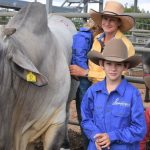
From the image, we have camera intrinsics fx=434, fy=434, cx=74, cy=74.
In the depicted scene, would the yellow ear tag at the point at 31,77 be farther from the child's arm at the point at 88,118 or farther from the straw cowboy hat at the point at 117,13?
the straw cowboy hat at the point at 117,13

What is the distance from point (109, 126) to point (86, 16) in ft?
6.18

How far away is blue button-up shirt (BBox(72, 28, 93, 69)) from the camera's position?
12.8 ft

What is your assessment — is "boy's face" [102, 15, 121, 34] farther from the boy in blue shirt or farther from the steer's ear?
the steer's ear

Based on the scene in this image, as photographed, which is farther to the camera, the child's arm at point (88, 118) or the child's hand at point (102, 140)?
the child's arm at point (88, 118)

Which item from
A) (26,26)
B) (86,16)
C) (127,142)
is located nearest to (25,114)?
(26,26)

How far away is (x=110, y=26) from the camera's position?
3.51 meters

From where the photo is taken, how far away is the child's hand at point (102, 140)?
9.56ft

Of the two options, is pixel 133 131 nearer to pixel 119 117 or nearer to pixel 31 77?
pixel 119 117

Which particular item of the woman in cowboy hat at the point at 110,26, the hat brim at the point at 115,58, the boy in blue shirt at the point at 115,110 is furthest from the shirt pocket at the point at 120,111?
the woman in cowboy hat at the point at 110,26

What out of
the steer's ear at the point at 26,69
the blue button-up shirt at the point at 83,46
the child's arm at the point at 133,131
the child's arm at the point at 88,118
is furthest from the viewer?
the blue button-up shirt at the point at 83,46

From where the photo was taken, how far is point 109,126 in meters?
2.99

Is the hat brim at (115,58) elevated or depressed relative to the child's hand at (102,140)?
elevated

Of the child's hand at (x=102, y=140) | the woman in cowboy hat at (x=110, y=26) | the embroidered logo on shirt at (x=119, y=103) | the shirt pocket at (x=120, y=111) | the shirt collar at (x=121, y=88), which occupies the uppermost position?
the woman in cowboy hat at (x=110, y=26)

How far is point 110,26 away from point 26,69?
0.79m
